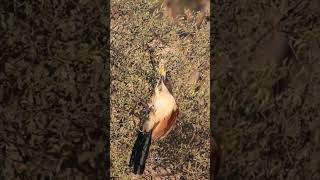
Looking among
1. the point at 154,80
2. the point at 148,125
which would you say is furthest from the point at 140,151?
the point at 154,80

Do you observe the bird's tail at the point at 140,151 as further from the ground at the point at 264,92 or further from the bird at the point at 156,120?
the ground at the point at 264,92

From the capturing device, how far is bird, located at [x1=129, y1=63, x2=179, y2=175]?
94.2 inches

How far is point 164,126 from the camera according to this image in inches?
95.0

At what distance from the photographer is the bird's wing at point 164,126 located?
2.40 meters

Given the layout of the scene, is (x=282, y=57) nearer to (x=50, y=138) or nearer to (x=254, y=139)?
(x=254, y=139)

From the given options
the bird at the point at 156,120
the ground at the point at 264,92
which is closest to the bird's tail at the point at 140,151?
the bird at the point at 156,120

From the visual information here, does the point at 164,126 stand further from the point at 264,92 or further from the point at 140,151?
the point at 264,92

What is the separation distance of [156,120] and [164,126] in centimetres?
4

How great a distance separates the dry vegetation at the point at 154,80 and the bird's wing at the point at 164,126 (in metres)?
0.03

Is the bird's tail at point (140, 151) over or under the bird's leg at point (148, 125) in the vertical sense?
under

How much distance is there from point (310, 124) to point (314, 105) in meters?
0.09

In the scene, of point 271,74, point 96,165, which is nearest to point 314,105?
point 271,74

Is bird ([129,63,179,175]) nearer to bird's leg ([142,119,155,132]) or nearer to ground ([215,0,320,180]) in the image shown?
bird's leg ([142,119,155,132])

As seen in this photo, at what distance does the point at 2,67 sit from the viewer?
226cm
